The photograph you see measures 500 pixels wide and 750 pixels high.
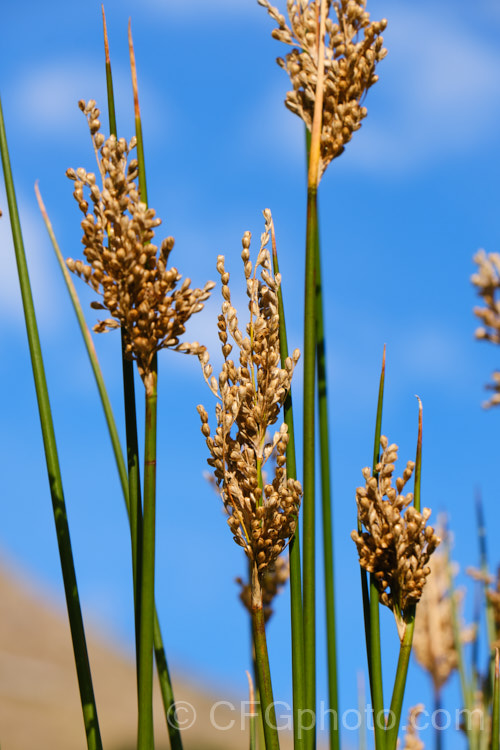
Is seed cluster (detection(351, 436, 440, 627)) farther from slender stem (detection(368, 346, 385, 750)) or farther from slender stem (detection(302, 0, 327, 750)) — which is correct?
slender stem (detection(302, 0, 327, 750))

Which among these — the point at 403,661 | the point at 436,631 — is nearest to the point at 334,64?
the point at 403,661

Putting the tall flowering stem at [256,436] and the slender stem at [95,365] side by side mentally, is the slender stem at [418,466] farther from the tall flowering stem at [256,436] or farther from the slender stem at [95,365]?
the slender stem at [95,365]

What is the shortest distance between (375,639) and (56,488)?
663 mm

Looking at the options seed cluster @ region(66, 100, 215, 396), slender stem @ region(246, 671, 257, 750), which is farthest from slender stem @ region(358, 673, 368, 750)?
seed cluster @ region(66, 100, 215, 396)

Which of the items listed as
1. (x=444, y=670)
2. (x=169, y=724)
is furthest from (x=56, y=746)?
(x=169, y=724)

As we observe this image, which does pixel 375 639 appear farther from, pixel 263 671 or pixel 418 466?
pixel 418 466

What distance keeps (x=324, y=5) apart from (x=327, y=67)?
123mm

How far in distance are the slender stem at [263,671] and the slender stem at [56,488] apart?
1.00ft

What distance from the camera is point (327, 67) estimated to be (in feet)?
5.31

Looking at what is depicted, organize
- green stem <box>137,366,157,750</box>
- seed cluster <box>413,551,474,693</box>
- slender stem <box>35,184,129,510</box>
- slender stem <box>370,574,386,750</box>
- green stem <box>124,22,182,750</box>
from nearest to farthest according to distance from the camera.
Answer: green stem <box>137,366,157,750</box> < green stem <box>124,22,182,750</box> < slender stem <box>370,574,386,750</box> < slender stem <box>35,184,129,510</box> < seed cluster <box>413,551,474,693</box>

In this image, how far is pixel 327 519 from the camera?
173 centimetres

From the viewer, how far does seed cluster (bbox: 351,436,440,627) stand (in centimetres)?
150

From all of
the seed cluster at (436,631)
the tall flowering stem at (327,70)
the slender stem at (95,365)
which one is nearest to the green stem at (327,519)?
the tall flowering stem at (327,70)

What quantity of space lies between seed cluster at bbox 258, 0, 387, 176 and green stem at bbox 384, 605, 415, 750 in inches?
37.0
